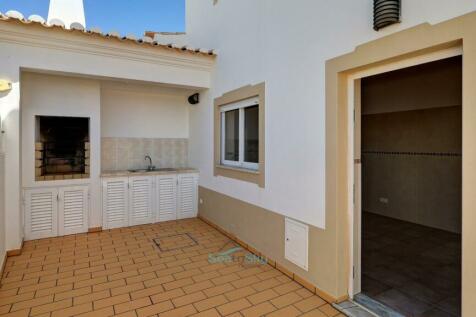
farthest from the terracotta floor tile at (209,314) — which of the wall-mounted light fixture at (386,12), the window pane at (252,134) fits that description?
the wall-mounted light fixture at (386,12)

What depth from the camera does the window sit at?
443 cm

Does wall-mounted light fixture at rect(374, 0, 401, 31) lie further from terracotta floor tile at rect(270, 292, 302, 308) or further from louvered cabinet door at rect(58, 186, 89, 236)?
louvered cabinet door at rect(58, 186, 89, 236)

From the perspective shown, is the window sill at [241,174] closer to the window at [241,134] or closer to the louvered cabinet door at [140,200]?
the window at [241,134]

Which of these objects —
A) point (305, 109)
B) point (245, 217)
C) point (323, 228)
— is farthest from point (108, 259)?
point (305, 109)

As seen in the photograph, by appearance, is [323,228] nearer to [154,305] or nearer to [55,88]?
[154,305]

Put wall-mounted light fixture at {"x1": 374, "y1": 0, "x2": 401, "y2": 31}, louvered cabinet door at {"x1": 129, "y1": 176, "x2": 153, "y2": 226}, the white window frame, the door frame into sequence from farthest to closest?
louvered cabinet door at {"x1": 129, "y1": 176, "x2": 153, "y2": 226}
the white window frame
the door frame
wall-mounted light fixture at {"x1": 374, "y1": 0, "x2": 401, "y2": 31}

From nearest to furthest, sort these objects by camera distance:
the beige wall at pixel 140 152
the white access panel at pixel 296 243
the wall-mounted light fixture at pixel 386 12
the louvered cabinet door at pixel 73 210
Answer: the wall-mounted light fixture at pixel 386 12
the white access panel at pixel 296 243
the louvered cabinet door at pixel 73 210
the beige wall at pixel 140 152

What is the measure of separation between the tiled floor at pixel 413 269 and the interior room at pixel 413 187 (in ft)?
0.04

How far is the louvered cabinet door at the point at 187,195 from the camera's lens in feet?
21.4

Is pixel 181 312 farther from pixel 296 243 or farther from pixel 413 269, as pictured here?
pixel 413 269

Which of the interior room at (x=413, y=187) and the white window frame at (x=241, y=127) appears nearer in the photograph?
the interior room at (x=413, y=187)

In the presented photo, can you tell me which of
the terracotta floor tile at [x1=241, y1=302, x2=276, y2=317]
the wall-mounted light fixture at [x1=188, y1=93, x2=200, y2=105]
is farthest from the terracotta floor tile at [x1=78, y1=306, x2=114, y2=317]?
the wall-mounted light fixture at [x1=188, y1=93, x2=200, y2=105]

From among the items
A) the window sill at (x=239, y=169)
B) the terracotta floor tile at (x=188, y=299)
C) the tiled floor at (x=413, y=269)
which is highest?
the window sill at (x=239, y=169)

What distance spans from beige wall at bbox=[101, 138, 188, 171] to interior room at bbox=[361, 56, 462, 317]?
4505mm
